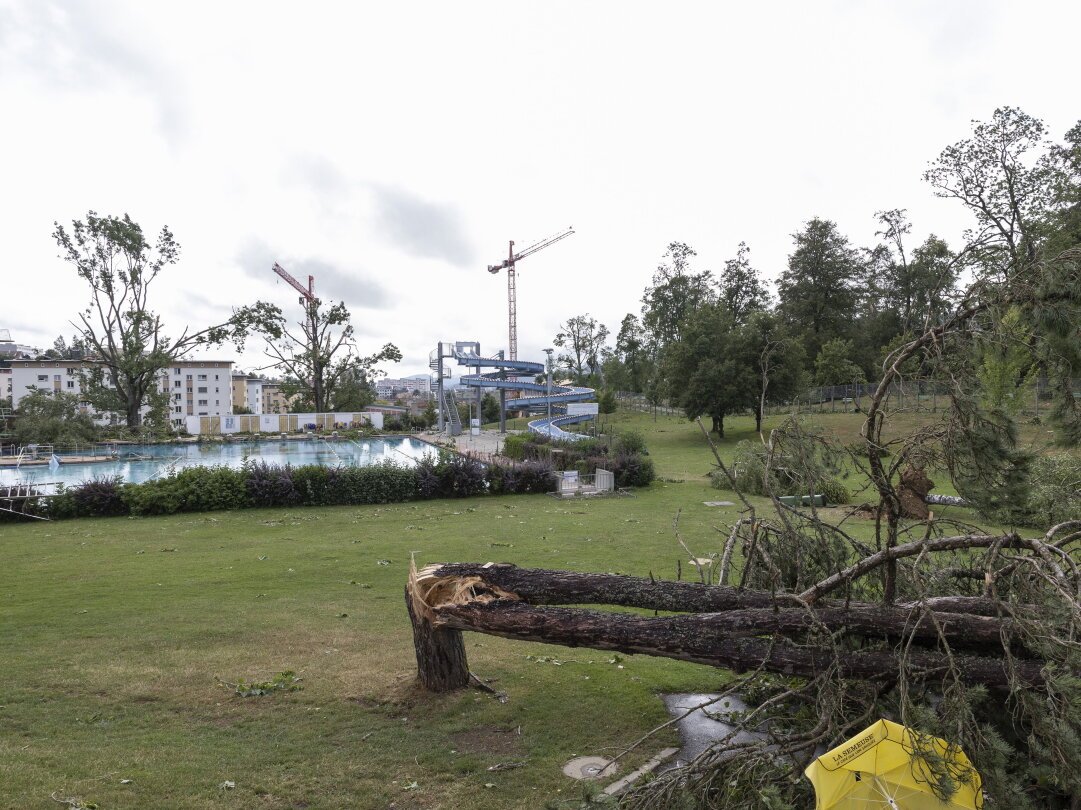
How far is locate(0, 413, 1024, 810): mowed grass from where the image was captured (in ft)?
13.5

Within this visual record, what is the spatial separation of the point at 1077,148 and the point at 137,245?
48755mm

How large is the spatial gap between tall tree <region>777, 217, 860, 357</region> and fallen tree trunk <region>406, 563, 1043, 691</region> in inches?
1801

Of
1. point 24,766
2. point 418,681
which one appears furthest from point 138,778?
point 418,681

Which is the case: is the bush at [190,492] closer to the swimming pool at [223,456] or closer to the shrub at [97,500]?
the shrub at [97,500]

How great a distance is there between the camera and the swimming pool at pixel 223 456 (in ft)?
93.6

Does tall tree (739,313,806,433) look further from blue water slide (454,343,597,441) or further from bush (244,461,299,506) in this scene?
bush (244,461,299,506)

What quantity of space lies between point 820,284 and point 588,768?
4966 cm

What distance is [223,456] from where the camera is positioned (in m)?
36.5

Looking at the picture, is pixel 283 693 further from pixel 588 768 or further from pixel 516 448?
pixel 516 448

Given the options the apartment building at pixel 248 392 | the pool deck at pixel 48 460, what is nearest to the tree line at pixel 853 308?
the pool deck at pixel 48 460

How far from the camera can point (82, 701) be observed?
5.31 m

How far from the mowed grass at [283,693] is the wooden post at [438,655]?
182mm

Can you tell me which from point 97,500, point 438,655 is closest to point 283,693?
point 438,655

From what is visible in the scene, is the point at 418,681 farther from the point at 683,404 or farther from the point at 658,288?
the point at 658,288
